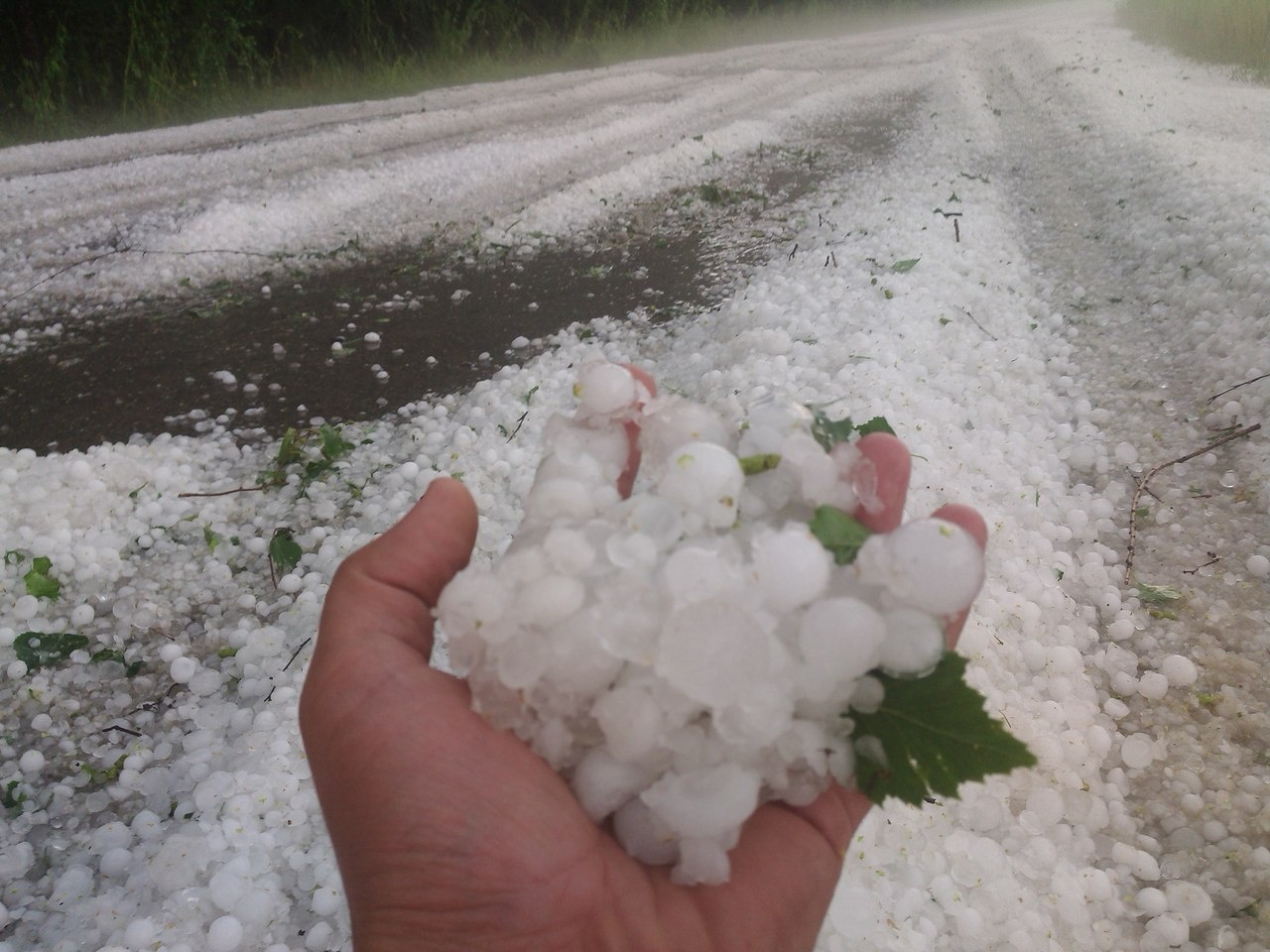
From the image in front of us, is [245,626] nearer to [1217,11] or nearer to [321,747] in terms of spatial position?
[321,747]

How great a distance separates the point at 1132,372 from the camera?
2.73 meters

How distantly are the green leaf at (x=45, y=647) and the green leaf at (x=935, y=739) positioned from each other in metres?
1.60

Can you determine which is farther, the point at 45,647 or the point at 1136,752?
the point at 45,647

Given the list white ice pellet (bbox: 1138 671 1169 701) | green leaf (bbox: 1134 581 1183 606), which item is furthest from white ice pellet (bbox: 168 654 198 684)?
green leaf (bbox: 1134 581 1183 606)

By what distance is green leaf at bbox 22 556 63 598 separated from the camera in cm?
188

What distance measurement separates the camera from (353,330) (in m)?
3.02

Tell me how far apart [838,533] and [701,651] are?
0.31 meters

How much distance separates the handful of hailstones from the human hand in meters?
0.05

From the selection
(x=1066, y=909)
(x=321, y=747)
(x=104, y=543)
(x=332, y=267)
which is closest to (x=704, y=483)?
(x=321, y=747)

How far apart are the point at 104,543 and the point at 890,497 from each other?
1745 millimetres

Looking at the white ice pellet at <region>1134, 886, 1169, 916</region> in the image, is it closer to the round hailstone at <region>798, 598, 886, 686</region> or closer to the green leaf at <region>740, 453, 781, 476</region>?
the round hailstone at <region>798, 598, 886, 686</region>

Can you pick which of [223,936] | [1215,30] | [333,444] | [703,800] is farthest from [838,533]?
[1215,30]

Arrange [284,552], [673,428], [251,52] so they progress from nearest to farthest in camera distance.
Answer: [673,428] → [284,552] → [251,52]

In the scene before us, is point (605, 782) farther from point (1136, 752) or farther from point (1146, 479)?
point (1146, 479)
